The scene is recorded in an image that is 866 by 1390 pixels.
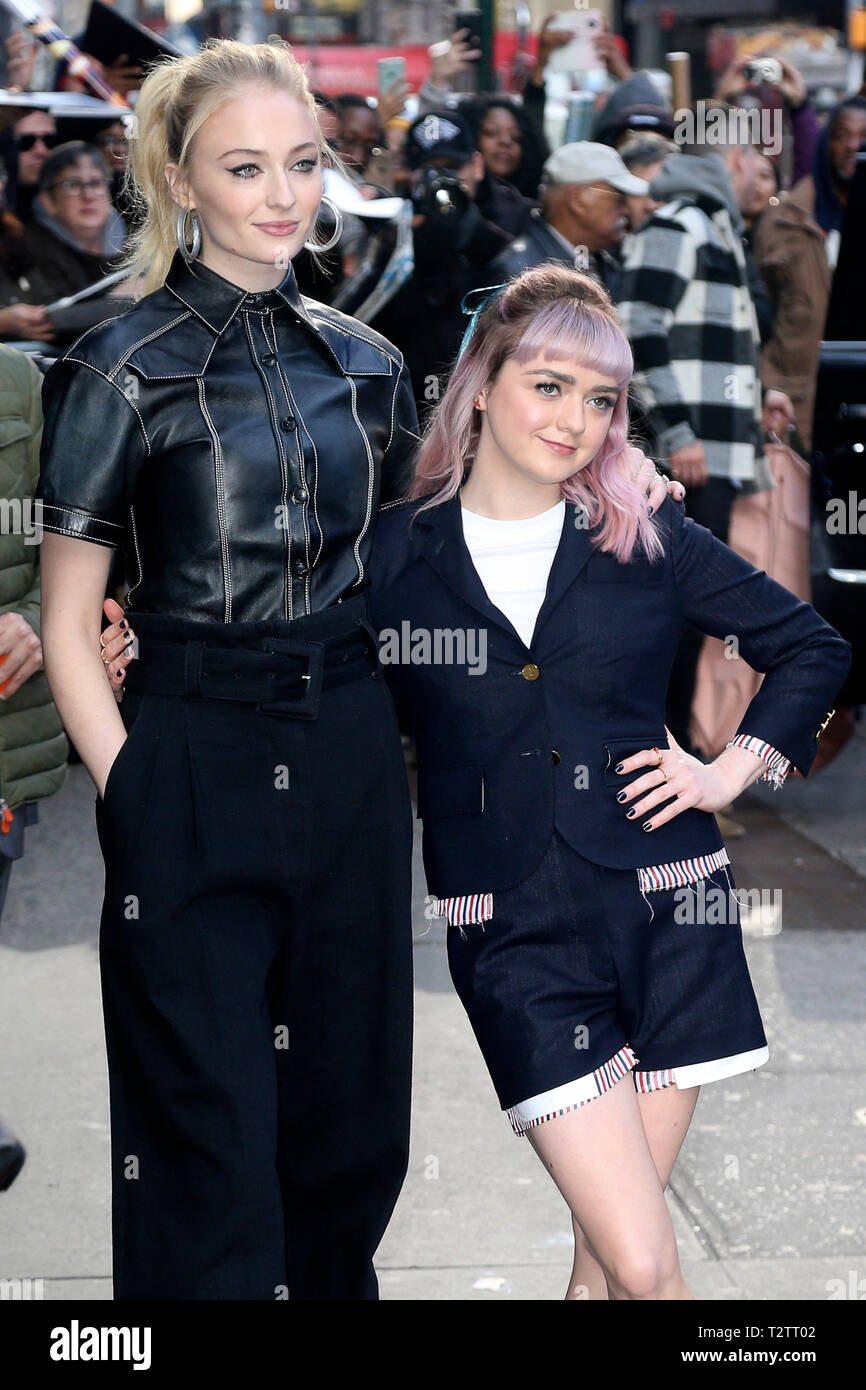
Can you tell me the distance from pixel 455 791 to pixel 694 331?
151 inches

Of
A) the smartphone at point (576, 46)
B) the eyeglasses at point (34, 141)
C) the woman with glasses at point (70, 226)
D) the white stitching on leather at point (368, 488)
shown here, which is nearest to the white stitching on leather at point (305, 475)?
the white stitching on leather at point (368, 488)

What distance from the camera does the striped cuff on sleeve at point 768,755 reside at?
9.92 feet

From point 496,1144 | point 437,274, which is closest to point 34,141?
point 437,274

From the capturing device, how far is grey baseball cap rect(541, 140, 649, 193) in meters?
6.83

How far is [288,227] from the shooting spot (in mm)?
2801

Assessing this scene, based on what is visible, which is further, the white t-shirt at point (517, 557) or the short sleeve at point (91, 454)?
the white t-shirt at point (517, 557)

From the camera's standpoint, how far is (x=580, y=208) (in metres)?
6.89

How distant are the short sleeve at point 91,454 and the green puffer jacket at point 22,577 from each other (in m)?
0.90

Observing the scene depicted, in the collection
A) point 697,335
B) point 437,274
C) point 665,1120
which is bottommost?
point 665,1120

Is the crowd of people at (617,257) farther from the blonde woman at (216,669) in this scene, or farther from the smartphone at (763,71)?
the blonde woman at (216,669)
